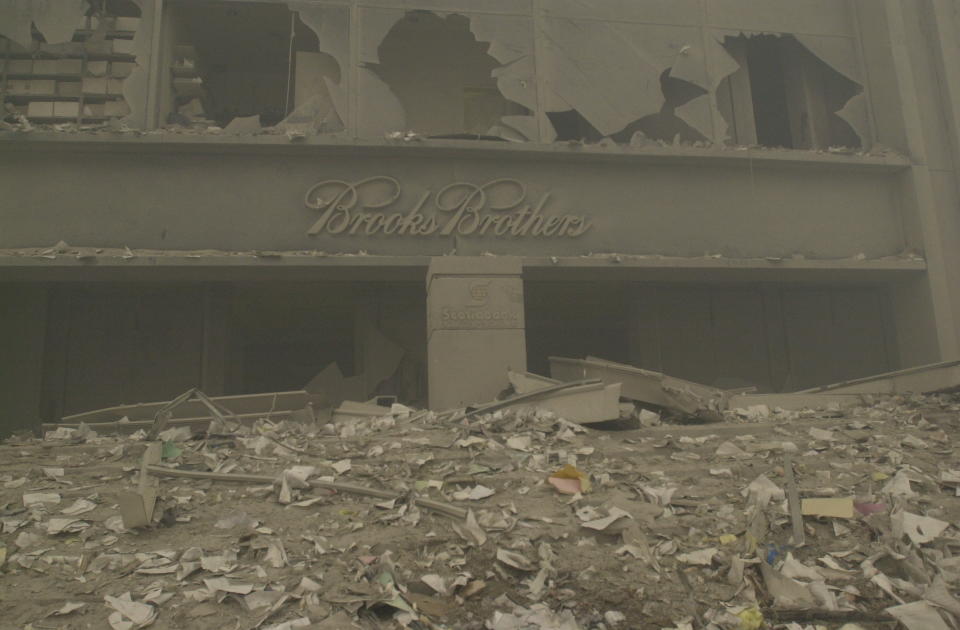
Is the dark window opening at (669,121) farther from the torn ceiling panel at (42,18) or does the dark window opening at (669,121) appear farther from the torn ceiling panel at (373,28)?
the torn ceiling panel at (42,18)

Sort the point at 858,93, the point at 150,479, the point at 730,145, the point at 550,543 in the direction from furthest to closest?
1. the point at 858,93
2. the point at 730,145
3. the point at 150,479
4. the point at 550,543

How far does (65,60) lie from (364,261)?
17.5 feet

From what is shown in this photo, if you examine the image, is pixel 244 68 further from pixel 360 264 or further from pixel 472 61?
pixel 360 264

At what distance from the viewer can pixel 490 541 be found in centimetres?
507

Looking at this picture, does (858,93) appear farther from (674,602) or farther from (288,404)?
(674,602)

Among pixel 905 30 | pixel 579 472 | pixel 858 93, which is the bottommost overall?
pixel 579 472

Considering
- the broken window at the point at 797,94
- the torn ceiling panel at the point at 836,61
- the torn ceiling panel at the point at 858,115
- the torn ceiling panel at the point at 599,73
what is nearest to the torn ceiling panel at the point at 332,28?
the torn ceiling panel at the point at 599,73

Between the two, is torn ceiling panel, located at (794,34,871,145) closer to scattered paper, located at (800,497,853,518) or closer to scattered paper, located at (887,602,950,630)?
scattered paper, located at (800,497,853,518)

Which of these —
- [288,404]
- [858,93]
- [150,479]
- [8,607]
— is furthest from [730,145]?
[8,607]

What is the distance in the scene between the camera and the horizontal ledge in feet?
33.4

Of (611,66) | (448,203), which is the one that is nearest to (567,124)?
(611,66)

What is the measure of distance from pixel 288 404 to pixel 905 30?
11.0m

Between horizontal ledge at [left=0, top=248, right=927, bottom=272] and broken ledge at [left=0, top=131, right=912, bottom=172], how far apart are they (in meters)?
1.43

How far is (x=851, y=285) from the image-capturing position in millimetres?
13625
